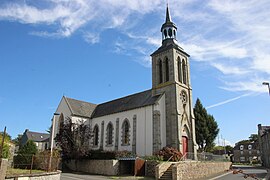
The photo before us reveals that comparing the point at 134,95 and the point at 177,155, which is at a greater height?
the point at 134,95

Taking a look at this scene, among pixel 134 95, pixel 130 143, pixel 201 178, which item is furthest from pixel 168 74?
pixel 201 178

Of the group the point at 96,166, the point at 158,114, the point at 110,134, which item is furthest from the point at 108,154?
the point at 110,134

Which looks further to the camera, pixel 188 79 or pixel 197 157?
pixel 188 79

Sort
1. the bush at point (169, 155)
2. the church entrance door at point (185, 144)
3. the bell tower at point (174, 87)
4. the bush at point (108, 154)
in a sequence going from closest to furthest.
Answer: the bush at point (169, 155), the bush at point (108, 154), the bell tower at point (174, 87), the church entrance door at point (185, 144)

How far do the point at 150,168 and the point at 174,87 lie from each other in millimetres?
10290

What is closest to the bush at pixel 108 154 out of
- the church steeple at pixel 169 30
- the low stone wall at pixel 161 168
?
the low stone wall at pixel 161 168

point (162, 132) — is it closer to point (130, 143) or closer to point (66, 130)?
point (130, 143)

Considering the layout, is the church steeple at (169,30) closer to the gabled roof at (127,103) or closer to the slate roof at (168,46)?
the slate roof at (168,46)

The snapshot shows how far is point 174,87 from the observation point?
88.5 ft

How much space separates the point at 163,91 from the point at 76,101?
16.8 meters

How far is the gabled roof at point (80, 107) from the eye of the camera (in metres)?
35.2

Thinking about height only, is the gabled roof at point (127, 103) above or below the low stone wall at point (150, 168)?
above

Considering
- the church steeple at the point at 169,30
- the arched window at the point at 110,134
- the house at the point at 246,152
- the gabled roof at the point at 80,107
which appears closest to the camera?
the church steeple at the point at 169,30

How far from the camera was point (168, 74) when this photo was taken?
28922mm
